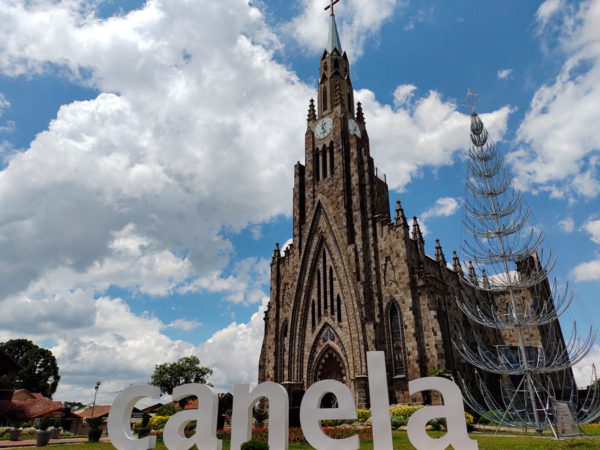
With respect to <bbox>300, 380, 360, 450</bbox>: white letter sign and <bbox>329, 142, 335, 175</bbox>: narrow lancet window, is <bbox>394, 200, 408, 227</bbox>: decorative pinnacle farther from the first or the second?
<bbox>300, 380, 360, 450</bbox>: white letter sign

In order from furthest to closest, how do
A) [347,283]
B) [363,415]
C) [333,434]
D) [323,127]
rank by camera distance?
[323,127] → [347,283] → [363,415] → [333,434]

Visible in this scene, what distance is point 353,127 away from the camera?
42.3 metres

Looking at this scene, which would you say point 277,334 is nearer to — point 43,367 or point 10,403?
point 10,403

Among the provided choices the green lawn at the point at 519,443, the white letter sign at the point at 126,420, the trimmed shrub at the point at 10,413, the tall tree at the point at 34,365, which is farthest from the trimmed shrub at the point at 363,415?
the tall tree at the point at 34,365

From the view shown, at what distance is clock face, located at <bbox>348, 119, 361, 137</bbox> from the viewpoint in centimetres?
4181

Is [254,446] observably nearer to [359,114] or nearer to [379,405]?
[379,405]

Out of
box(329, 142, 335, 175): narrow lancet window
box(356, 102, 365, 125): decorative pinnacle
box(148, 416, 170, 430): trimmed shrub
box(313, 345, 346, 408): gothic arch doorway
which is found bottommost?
box(148, 416, 170, 430): trimmed shrub

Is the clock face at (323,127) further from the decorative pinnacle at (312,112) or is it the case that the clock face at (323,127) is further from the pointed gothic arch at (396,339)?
the pointed gothic arch at (396,339)

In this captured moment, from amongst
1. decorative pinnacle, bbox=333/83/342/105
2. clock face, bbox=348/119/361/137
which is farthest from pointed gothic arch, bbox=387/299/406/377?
decorative pinnacle, bbox=333/83/342/105

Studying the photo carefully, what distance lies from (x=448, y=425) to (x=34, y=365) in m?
68.7

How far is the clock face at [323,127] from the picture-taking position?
4209 centimetres

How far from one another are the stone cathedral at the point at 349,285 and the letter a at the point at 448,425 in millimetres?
17995

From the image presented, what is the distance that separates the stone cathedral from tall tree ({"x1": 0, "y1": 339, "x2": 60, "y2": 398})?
4236cm

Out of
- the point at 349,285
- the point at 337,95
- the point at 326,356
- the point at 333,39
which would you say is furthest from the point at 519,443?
the point at 333,39
